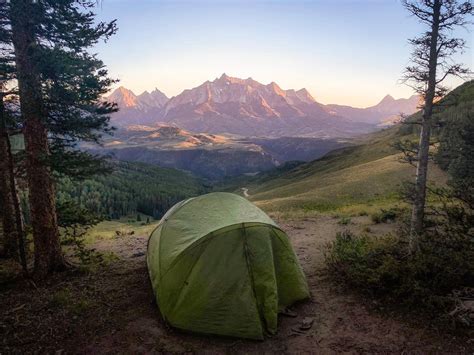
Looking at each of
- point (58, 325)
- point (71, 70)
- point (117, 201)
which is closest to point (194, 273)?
point (58, 325)

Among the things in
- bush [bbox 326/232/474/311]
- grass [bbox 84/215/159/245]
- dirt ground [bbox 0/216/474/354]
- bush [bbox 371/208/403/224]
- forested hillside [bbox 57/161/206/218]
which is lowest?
forested hillside [bbox 57/161/206/218]

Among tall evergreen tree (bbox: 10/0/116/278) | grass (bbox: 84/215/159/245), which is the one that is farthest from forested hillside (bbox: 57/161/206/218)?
tall evergreen tree (bbox: 10/0/116/278)

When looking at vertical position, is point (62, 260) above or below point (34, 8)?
below

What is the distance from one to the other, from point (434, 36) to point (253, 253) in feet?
31.0

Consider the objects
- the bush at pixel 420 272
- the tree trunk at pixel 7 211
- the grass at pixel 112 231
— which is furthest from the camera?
the grass at pixel 112 231

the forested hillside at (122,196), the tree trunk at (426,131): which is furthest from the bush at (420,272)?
the forested hillside at (122,196)

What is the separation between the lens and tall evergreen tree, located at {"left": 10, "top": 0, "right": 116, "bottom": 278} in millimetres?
10617

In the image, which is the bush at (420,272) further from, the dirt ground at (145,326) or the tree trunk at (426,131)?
the tree trunk at (426,131)

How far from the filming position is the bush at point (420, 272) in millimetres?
9166

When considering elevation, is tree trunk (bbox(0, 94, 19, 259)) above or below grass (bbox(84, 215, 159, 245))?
above

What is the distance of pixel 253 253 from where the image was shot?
9.02 metres

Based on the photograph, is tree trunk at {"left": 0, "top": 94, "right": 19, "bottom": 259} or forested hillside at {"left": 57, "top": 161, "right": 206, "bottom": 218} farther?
forested hillside at {"left": 57, "top": 161, "right": 206, "bottom": 218}

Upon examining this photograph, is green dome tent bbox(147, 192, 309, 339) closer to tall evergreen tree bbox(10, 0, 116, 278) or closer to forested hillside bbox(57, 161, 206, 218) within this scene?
tall evergreen tree bbox(10, 0, 116, 278)

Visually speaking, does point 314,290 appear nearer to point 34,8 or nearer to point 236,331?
point 236,331
